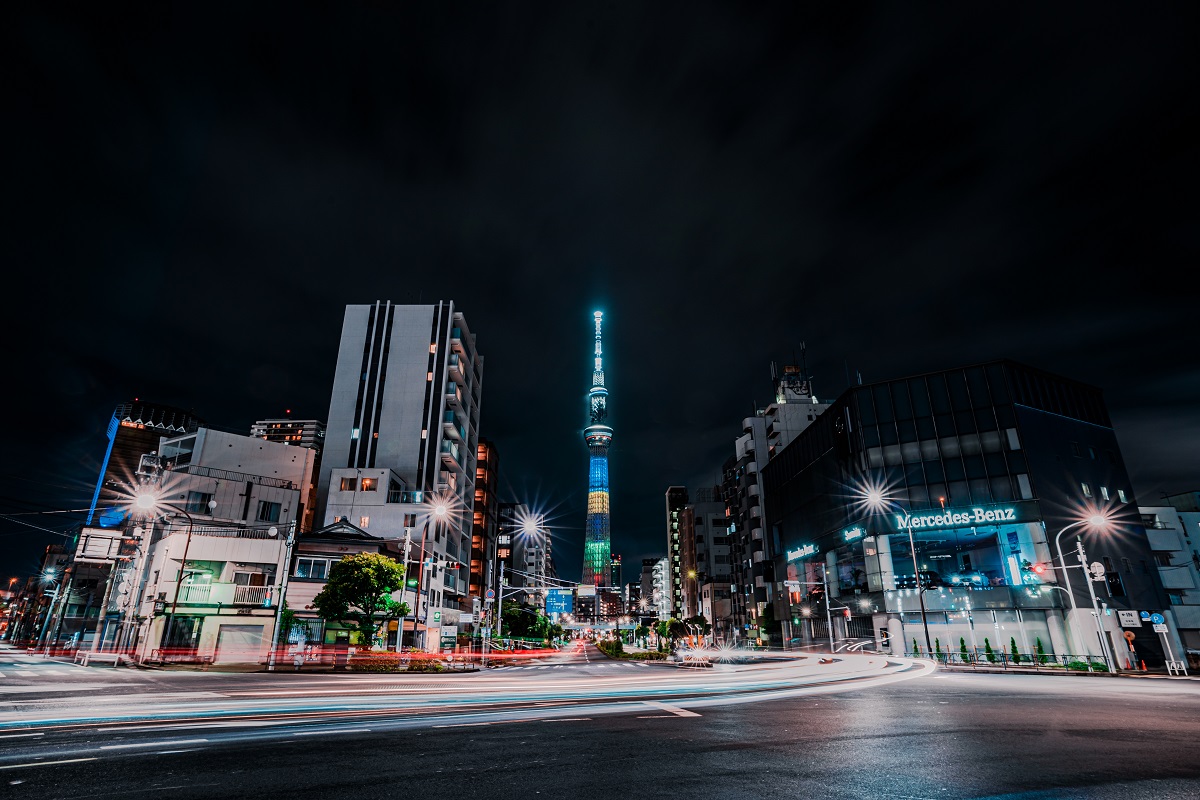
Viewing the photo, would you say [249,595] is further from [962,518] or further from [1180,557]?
[1180,557]

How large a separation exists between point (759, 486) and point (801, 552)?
22.5 m

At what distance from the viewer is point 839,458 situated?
66.8 meters

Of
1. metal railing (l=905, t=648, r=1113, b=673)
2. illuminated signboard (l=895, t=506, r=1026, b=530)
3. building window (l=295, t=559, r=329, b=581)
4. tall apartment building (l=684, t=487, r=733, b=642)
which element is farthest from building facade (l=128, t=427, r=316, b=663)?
tall apartment building (l=684, t=487, r=733, b=642)

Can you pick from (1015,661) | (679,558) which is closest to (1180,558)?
(1015,661)

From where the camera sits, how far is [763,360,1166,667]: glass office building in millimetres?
50531

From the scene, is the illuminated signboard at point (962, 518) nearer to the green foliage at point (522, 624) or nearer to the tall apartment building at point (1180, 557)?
the tall apartment building at point (1180, 557)

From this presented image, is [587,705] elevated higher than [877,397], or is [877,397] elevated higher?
[877,397]

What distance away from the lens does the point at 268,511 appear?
239 feet

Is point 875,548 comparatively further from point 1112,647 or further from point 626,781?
point 626,781

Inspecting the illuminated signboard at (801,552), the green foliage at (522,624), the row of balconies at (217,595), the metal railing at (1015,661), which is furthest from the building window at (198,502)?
the metal railing at (1015,661)

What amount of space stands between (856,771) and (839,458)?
63094 mm

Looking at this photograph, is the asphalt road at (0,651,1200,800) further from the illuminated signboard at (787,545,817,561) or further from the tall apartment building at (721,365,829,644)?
the tall apartment building at (721,365,829,644)

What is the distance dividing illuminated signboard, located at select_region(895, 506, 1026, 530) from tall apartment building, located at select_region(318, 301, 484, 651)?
51089 millimetres

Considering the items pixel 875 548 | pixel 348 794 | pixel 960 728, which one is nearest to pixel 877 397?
pixel 875 548
